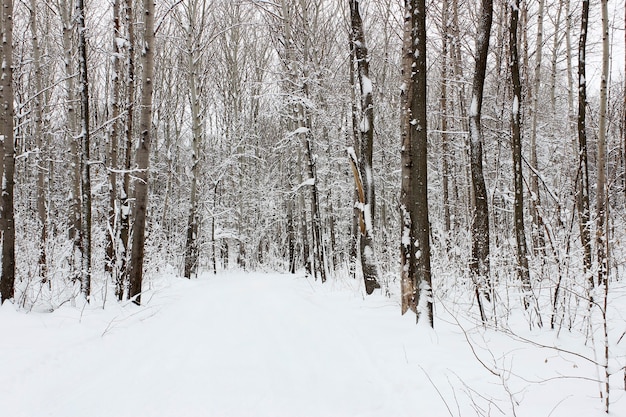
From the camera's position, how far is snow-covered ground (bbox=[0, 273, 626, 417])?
290cm

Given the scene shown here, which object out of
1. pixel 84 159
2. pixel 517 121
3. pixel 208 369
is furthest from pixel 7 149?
pixel 517 121

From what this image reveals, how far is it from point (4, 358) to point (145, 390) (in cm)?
171

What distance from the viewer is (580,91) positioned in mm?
7949

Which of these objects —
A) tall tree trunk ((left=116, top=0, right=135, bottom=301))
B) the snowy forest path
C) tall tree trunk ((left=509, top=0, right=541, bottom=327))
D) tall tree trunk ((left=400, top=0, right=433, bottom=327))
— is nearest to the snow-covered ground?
the snowy forest path

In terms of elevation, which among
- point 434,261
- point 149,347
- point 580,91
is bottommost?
point 149,347

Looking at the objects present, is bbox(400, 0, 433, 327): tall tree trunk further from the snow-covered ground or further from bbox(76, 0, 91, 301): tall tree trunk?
bbox(76, 0, 91, 301): tall tree trunk

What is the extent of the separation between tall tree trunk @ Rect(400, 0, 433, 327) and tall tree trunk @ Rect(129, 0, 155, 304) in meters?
5.21

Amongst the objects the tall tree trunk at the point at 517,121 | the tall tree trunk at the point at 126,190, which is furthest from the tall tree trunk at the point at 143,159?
the tall tree trunk at the point at 517,121

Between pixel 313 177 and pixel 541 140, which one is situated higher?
pixel 541 140

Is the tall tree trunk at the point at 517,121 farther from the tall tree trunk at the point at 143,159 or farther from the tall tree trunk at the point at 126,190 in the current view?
the tall tree trunk at the point at 126,190

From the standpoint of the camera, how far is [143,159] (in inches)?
308

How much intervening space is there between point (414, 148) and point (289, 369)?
321 cm

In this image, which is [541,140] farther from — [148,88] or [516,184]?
[148,88]

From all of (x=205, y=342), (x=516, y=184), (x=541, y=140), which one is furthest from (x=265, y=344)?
(x=541, y=140)
